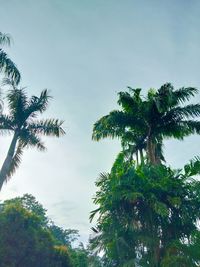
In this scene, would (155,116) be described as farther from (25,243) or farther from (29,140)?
(25,243)

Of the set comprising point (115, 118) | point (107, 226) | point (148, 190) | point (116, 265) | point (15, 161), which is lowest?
Result: point (116, 265)

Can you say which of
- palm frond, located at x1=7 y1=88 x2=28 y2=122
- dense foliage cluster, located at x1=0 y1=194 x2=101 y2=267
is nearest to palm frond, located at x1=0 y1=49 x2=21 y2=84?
palm frond, located at x1=7 y1=88 x2=28 y2=122

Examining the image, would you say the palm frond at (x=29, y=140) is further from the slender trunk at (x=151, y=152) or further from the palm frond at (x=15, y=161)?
the slender trunk at (x=151, y=152)

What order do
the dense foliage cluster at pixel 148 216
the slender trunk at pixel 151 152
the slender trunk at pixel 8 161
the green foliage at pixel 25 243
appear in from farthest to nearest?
the green foliage at pixel 25 243
the slender trunk at pixel 8 161
the slender trunk at pixel 151 152
the dense foliage cluster at pixel 148 216

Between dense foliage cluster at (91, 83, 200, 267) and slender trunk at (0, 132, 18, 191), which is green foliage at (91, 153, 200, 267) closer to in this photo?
dense foliage cluster at (91, 83, 200, 267)

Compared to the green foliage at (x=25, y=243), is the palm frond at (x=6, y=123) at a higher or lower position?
higher

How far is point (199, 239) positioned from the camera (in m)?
11.1

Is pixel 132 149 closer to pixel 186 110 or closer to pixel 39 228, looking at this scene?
pixel 186 110

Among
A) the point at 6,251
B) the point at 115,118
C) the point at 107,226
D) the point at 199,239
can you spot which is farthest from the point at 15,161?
the point at 199,239

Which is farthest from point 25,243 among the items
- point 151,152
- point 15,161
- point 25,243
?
point 151,152

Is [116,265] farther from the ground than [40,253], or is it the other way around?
[40,253]

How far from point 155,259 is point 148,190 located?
2566mm

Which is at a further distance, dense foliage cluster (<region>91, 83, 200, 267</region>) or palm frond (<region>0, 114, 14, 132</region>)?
palm frond (<region>0, 114, 14, 132</region>)

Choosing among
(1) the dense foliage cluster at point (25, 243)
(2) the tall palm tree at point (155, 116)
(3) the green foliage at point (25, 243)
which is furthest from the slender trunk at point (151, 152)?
(3) the green foliage at point (25, 243)
